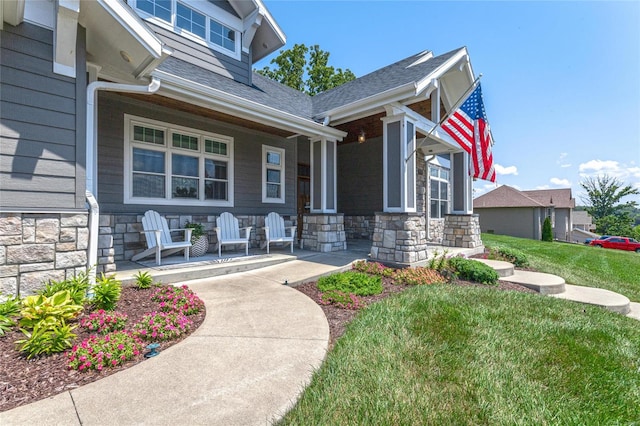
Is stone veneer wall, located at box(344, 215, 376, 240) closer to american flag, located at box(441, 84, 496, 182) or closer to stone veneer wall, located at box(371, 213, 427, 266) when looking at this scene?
stone veneer wall, located at box(371, 213, 427, 266)

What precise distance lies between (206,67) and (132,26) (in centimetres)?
366

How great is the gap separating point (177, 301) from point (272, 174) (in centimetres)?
499

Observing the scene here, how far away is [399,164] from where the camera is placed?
5.99m

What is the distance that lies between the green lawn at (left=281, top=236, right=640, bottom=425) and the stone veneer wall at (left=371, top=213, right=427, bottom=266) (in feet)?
6.90

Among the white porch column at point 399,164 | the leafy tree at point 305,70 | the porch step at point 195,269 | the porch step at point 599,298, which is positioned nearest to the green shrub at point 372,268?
the white porch column at point 399,164

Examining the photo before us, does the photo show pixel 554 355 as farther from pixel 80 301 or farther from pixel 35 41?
pixel 35 41

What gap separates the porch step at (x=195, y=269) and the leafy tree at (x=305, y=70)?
55.9ft

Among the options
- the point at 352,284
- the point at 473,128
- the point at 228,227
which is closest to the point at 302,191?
the point at 228,227

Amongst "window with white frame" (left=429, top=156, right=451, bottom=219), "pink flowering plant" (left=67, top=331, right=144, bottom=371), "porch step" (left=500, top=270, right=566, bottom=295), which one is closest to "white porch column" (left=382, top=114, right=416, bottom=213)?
"porch step" (left=500, top=270, right=566, bottom=295)

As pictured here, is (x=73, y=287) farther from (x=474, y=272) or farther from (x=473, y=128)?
(x=473, y=128)

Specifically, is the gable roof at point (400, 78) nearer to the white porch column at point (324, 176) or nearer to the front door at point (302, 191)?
the white porch column at point (324, 176)

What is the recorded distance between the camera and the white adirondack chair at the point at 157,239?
504 centimetres

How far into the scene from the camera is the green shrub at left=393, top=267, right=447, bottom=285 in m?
4.93

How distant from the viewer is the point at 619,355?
2.68 m
